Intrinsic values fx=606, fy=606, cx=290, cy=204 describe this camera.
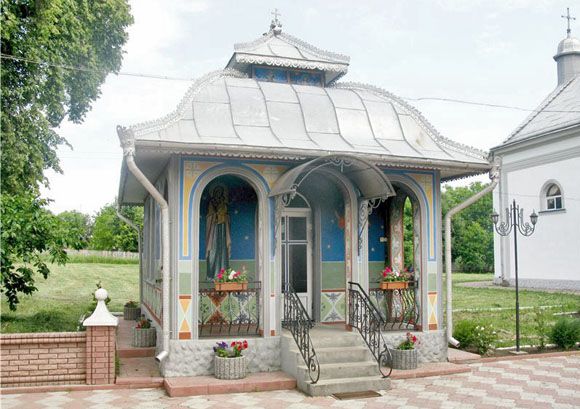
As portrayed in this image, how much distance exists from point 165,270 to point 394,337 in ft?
14.0

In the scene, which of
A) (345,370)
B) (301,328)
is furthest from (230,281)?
(345,370)

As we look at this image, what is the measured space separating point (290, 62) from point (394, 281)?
5.00m

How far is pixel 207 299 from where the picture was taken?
10.8m

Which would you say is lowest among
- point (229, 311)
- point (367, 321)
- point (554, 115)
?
point (367, 321)

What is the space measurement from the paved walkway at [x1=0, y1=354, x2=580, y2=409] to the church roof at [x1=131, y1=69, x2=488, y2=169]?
3772 millimetres

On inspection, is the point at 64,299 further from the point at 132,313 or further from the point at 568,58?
the point at 568,58

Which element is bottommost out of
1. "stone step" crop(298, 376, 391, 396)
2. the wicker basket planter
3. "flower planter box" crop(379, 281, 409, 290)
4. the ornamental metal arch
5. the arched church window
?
"stone step" crop(298, 376, 391, 396)

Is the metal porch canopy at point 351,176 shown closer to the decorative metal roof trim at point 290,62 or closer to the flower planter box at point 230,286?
the flower planter box at point 230,286

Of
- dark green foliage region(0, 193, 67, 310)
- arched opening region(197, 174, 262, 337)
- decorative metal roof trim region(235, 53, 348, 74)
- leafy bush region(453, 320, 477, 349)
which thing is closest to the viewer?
arched opening region(197, 174, 262, 337)

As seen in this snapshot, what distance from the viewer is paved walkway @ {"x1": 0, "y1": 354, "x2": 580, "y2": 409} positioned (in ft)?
27.4

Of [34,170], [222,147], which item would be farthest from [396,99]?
[34,170]

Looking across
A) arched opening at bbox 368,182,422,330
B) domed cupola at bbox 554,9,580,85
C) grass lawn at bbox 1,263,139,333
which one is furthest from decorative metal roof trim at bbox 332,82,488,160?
domed cupola at bbox 554,9,580,85

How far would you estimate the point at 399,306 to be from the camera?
40.1 feet

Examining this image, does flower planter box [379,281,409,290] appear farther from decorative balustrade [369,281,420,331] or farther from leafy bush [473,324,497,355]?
leafy bush [473,324,497,355]
